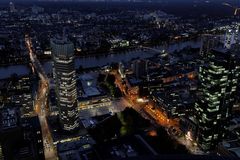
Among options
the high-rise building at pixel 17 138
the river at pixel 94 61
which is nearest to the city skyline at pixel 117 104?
the high-rise building at pixel 17 138

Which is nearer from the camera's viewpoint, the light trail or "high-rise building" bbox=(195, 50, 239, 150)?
"high-rise building" bbox=(195, 50, 239, 150)

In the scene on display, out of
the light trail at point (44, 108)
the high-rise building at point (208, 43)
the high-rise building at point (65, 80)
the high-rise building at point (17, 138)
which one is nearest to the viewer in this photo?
the high-rise building at point (17, 138)

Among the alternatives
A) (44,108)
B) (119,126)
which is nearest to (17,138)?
(119,126)

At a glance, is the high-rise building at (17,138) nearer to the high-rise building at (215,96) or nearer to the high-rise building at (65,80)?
the high-rise building at (65,80)

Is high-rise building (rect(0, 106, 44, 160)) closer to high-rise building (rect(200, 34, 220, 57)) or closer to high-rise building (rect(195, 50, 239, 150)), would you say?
high-rise building (rect(195, 50, 239, 150))

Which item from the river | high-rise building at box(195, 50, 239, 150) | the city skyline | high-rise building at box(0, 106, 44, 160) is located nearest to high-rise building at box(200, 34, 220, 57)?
the city skyline

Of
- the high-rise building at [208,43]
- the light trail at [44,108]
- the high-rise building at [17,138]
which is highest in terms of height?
the high-rise building at [208,43]

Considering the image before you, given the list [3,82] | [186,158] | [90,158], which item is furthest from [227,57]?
[3,82]
